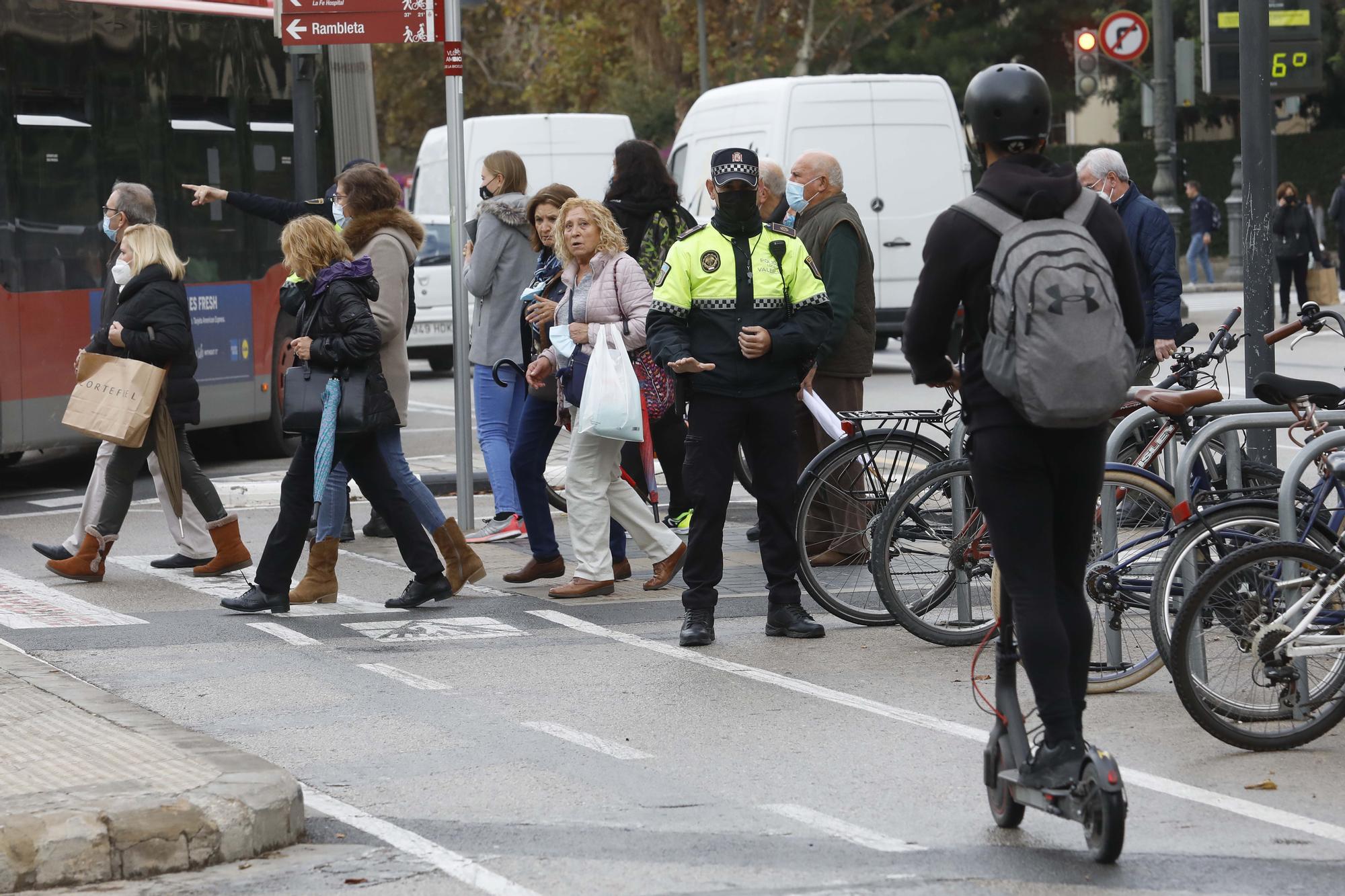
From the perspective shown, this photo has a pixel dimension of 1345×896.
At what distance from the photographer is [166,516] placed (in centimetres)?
1023

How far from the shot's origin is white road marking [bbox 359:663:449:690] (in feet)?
24.0

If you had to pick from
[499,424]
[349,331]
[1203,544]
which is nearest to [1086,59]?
[499,424]

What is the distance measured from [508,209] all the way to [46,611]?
2.99 meters

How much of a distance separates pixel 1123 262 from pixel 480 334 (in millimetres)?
5897

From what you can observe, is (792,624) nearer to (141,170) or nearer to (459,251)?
(459,251)

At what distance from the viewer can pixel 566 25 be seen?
43.1 m

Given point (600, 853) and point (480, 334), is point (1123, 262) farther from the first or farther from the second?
point (480, 334)

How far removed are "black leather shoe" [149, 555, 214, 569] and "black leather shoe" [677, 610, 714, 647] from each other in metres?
3.25

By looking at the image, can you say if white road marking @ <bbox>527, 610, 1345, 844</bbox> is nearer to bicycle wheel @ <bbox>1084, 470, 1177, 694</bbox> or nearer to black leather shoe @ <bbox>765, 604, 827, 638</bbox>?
black leather shoe @ <bbox>765, 604, 827, 638</bbox>

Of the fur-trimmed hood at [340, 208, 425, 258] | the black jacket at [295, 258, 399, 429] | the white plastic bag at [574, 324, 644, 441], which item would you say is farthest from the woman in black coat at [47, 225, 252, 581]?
the white plastic bag at [574, 324, 644, 441]

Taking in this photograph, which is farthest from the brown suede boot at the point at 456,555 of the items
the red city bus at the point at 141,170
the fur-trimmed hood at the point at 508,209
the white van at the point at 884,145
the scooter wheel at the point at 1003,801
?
the white van at the point at 884,145

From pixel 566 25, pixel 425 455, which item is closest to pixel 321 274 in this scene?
pixel 425 455

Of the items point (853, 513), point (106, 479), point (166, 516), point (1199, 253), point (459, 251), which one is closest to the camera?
point (853, 513)

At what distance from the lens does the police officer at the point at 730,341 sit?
7859 mm
